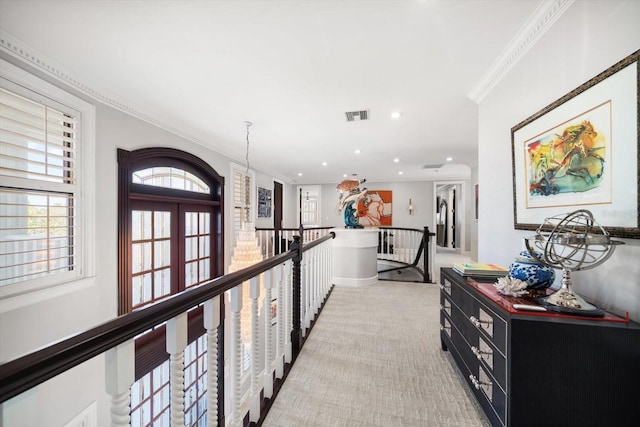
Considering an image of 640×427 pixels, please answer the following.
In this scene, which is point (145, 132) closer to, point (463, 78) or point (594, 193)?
point (463, 78)

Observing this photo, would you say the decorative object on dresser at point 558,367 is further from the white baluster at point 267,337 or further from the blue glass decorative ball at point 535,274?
the white baluster at point 267,337

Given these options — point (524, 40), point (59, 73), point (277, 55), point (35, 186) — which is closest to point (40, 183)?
point (35, 186)

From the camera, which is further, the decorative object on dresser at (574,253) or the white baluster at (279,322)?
the white baluster at (279,322)

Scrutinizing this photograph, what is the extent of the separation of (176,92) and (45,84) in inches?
38.0

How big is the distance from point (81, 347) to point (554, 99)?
230 cm

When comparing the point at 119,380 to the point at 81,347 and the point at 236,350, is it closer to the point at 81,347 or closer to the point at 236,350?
the point at 81,347

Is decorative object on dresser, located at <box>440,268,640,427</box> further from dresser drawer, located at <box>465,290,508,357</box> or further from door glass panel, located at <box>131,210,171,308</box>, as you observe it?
door glass panel, located at <box>131,210,171,308</box>

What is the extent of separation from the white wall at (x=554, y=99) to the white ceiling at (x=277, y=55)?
10.1 inches

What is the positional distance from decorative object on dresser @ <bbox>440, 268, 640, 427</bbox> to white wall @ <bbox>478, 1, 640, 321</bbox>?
215mm

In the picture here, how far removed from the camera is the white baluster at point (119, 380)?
0.65 meters

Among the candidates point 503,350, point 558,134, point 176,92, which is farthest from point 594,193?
point 176,92

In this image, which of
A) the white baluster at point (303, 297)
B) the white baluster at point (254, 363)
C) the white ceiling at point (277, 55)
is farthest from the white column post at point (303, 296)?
the white ceiling at point (277, 55)

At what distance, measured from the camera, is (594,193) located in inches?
45.9

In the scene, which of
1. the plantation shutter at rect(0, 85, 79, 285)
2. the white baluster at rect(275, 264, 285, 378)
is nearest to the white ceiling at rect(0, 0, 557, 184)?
the plantation shutter at rect(0, 85, 79, 285)
